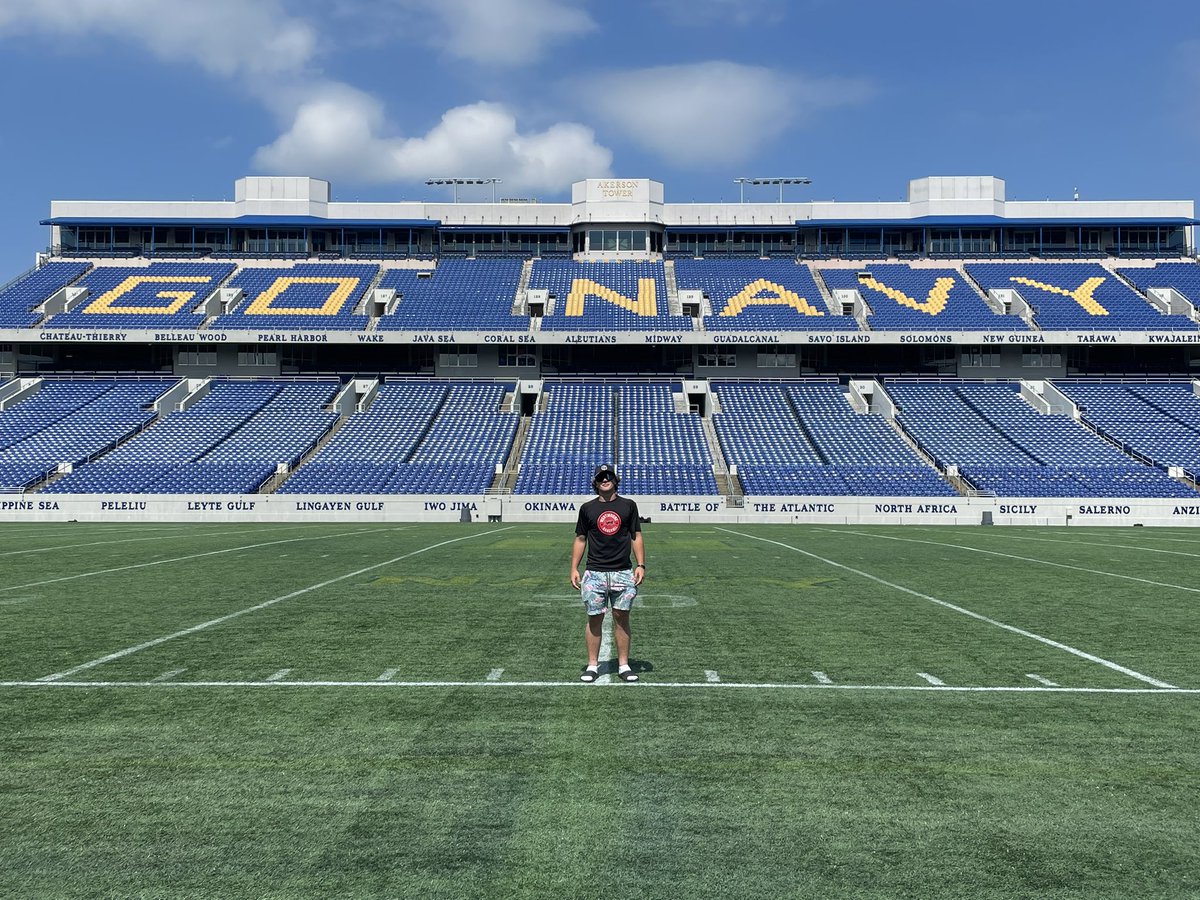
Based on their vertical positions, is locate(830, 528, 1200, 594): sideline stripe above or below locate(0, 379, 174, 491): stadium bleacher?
below

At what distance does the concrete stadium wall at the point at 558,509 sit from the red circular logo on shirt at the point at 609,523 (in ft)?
98.1

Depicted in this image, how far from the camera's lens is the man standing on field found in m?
8.95

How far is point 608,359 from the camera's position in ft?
193

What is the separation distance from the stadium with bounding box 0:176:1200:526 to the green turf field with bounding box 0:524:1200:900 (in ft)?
90.6

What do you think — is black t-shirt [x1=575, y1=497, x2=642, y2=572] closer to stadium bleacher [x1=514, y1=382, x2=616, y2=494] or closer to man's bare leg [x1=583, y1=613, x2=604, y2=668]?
man's bare leg [x1=583, y1=613, x2=604, y2=668]

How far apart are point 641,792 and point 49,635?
823cm

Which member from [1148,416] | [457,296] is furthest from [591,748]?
[457,296]

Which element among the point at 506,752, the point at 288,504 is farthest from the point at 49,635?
the point at 288,504

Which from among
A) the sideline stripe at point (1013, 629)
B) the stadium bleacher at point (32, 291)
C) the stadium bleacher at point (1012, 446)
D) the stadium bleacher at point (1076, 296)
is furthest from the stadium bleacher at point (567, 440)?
the stadium bleacher at point (32, 291)

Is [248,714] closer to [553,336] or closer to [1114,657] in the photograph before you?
[1114,657]

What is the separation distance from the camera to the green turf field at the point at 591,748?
480 centimetres

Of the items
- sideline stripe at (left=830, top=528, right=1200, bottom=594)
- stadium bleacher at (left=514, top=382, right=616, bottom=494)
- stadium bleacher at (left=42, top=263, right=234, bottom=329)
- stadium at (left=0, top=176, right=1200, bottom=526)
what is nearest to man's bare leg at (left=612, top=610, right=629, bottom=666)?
sideline stripe at (left=830, top=528, right=1200, bottom=594)

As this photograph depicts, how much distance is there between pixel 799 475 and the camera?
4319cm

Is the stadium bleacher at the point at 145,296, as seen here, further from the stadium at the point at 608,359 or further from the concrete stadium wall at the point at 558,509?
the concrete stadium wall at the point at 558,509
